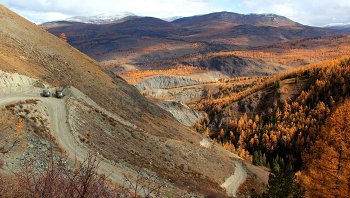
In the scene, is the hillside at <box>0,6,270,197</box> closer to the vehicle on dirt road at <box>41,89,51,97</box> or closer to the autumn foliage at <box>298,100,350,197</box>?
the vehicle on dirt road at <box>41,89,51,97</box>

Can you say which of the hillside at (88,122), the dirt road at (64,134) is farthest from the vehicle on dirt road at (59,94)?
the dirt road at (64,134)

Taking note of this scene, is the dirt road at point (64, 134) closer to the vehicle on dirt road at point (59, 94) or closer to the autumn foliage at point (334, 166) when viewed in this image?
the vehicle on dirt road at point (59, 94)

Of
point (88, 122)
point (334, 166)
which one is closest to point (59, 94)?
point (88, 122)

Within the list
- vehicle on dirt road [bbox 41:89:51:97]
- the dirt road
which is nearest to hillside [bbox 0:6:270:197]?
the dirt road

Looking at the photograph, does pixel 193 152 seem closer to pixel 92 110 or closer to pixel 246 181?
A: pixel 246 181

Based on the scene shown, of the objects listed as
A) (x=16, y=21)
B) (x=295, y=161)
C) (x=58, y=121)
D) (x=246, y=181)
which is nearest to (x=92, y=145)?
(x=58, y=121)

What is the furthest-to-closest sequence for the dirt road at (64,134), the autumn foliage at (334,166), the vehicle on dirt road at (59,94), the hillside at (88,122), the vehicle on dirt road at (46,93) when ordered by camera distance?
the vehicle on dirt road at (59,94), the vehicle on dirt road at (46,93), the hillside at (88,122), the dirt road at (64,134), the autumn foliage at (334,166)

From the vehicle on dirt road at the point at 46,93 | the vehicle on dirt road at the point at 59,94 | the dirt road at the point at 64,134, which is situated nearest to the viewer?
the dirt road at the point at 64,134

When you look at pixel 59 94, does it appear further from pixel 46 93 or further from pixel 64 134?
pixel 64 134
